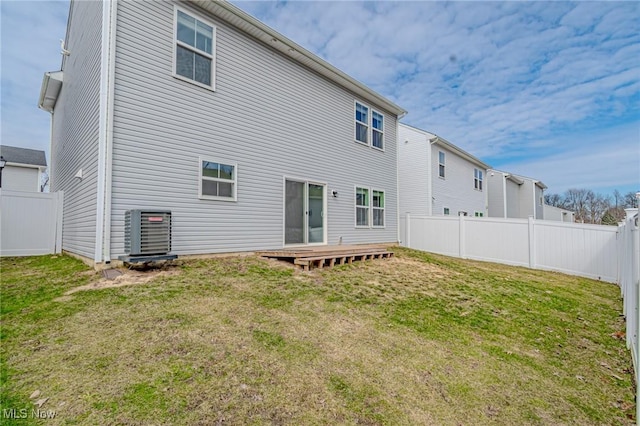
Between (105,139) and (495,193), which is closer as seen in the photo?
(105,139)

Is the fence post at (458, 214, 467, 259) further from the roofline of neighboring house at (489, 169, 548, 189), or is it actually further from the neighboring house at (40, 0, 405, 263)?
the roofline of neighboring house at (489, 169, 548, 189)

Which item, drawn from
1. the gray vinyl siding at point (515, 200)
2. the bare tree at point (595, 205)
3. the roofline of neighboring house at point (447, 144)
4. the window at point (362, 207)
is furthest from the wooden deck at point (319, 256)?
the bare tree at point (595, 205)

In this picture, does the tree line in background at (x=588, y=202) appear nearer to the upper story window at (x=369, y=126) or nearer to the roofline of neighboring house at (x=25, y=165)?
the upper story window at (x=369, y=126)

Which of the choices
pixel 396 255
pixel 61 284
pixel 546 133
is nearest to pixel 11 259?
pixel 61 284

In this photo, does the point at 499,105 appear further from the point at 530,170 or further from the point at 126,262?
the point at 530,170

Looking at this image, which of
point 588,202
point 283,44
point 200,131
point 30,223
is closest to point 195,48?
point 200,131

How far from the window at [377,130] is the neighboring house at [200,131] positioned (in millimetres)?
1515

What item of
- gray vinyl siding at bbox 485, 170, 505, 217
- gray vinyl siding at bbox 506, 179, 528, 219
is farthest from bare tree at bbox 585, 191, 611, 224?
gray vinyl siding at bbox 485, 170, 505, 217

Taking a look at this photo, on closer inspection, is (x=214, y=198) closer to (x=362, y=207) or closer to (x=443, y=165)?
(x=362, y=207)

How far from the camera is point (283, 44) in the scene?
8.42 meters

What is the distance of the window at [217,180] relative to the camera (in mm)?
6871

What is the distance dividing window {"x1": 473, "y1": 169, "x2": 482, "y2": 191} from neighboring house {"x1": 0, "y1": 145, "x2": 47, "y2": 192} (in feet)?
89.7

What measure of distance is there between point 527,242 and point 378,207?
5.39 metres

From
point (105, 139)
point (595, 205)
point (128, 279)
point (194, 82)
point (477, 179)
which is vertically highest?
point (194, 82)
